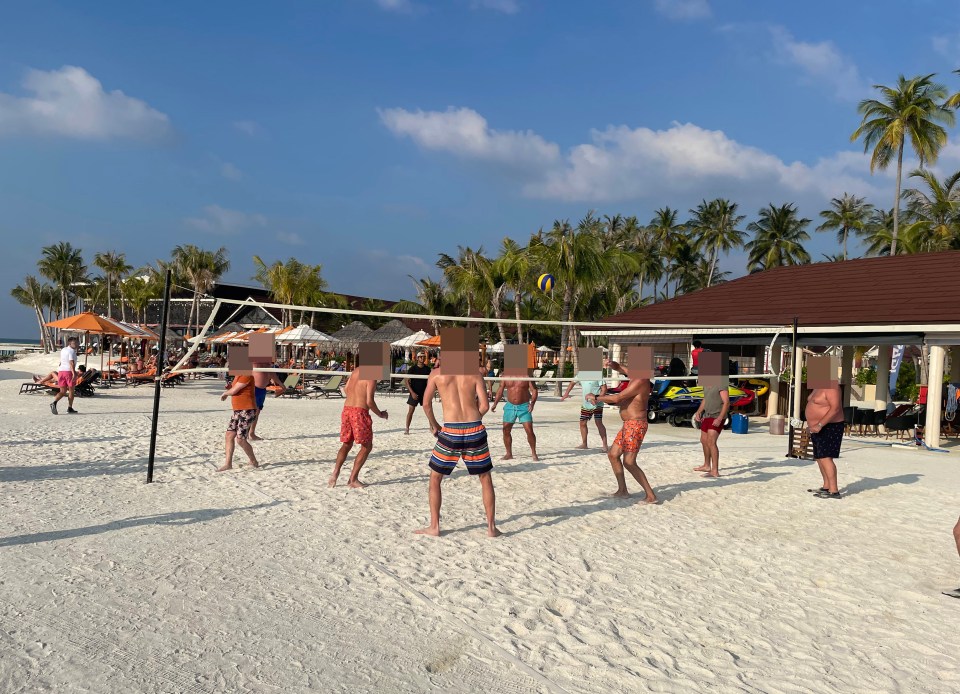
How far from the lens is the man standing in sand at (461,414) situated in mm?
5273

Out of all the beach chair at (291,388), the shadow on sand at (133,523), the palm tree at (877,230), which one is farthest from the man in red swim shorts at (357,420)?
the palm tree at (877,230)

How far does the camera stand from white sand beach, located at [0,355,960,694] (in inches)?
128

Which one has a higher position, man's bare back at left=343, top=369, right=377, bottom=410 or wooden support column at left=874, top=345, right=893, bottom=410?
wooden support column at left=874, top=345, right=893, bottom=410

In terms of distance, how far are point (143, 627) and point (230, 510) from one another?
2.60 m

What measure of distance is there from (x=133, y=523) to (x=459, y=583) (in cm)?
287

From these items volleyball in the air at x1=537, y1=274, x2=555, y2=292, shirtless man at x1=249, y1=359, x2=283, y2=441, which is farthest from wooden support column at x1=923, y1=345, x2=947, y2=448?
volleyball in the air at x1=537, y1=274, x2=555, y2=292

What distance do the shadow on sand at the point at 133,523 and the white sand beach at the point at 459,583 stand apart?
31 mm

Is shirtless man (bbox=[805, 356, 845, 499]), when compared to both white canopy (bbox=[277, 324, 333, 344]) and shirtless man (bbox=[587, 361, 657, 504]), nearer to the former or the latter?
shirtless man (bbox=[587, 361, 657, 504])

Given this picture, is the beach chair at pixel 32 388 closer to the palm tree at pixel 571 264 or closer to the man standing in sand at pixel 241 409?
the man standing in sand at pixel 241 409

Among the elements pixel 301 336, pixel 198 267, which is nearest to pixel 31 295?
pixel 198 267

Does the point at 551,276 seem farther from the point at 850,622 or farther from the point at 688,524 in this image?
the point at 850,622

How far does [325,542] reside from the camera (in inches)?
207

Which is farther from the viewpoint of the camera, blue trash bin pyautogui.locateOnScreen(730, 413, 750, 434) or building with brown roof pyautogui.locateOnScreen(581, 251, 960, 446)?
blue trash bin pyautogui.locateOnScreen(730, 413, 750, 434)

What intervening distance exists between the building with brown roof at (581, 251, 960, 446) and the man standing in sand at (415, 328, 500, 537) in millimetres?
5886
